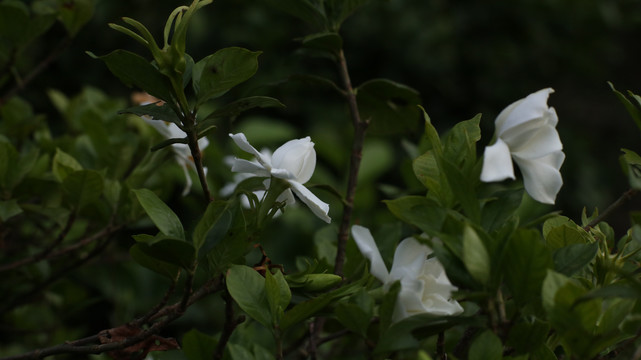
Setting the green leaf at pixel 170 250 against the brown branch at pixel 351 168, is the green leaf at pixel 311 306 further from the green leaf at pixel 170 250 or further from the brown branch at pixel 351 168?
the brown branch at pixel 351 168

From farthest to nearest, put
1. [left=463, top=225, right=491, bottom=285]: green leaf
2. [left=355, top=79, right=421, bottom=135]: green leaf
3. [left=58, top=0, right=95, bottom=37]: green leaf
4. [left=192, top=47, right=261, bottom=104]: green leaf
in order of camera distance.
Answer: [left=58, top=0, right=95, bottom=37]: green leaf
[left=355, top=79, right=421, bottom=135]: green leaf
[left=192, top=47, right=261, bottom=104]: green leaf
[left=463, top=225, right=491, bottom=285]: green leaf

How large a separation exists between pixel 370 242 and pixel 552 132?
20 cm

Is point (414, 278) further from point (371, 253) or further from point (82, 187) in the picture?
point (82, 187)

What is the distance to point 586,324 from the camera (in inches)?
20.8

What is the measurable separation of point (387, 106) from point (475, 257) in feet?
1.64

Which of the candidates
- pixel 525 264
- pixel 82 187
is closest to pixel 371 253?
pixel 525 264

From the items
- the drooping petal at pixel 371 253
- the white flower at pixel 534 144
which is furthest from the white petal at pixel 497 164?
the drooping petal at pixel 371 253

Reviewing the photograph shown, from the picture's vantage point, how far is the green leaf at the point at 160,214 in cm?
62

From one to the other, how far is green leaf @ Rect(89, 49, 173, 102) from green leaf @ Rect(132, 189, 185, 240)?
0.32ft

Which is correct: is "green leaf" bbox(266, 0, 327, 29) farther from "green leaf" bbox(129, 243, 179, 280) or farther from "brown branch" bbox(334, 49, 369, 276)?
"green leaf" bbox(129, 243, 179, 280)

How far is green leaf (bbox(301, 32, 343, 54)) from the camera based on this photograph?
0.85 meters

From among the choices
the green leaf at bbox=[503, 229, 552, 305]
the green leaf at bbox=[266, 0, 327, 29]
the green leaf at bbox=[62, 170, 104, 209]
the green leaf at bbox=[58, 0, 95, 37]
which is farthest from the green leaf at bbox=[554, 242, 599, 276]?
the green leaf at bbox=[58, 0, 95, 37]

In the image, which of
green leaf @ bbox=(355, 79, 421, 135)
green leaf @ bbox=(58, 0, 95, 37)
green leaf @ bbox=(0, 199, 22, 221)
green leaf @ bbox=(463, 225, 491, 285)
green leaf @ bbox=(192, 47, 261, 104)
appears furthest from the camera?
green leaf @ bbox=(58, 0, 95, 37)

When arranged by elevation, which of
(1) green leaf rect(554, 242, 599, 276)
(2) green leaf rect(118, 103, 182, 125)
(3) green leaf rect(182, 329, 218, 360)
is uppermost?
(2) green leaf rect(118, 103, 182, 125)
